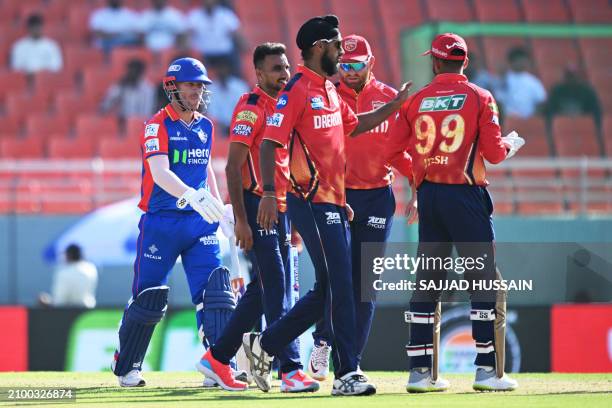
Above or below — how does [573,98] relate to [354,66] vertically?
above

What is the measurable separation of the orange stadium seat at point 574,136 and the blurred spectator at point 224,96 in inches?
223

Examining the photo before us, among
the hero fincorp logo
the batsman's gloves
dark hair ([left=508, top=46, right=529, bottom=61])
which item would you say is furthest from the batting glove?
dark hair ([left=508, top=46, right=529, bottom=61])

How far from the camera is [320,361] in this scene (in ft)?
30.7

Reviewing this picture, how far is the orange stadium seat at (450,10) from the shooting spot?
20.2 metres

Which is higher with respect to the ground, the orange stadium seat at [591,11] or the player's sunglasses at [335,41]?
the orange stadium seat at [591,11]

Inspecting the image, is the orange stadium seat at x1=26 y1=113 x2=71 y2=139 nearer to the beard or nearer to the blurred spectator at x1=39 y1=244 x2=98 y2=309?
the blurred spectator at x1=39 y1=244 x2=98 y2=309

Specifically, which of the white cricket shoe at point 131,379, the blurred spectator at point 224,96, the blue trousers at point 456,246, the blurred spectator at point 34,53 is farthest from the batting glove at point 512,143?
the blurred spectator at point 34,53

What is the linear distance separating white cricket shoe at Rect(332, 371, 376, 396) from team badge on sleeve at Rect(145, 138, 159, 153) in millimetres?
1930

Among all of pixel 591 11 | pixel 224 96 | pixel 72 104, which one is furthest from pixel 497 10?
pixel 72 104

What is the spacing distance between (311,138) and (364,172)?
124 centimetres

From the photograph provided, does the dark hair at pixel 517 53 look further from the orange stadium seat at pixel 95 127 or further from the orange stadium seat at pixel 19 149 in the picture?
the orange stadium seat at pixel 19 149

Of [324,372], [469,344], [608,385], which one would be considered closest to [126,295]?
[469,344]

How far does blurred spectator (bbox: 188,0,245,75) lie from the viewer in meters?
20.6

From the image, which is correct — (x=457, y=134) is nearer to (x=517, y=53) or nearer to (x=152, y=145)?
(x=152, y=145)
